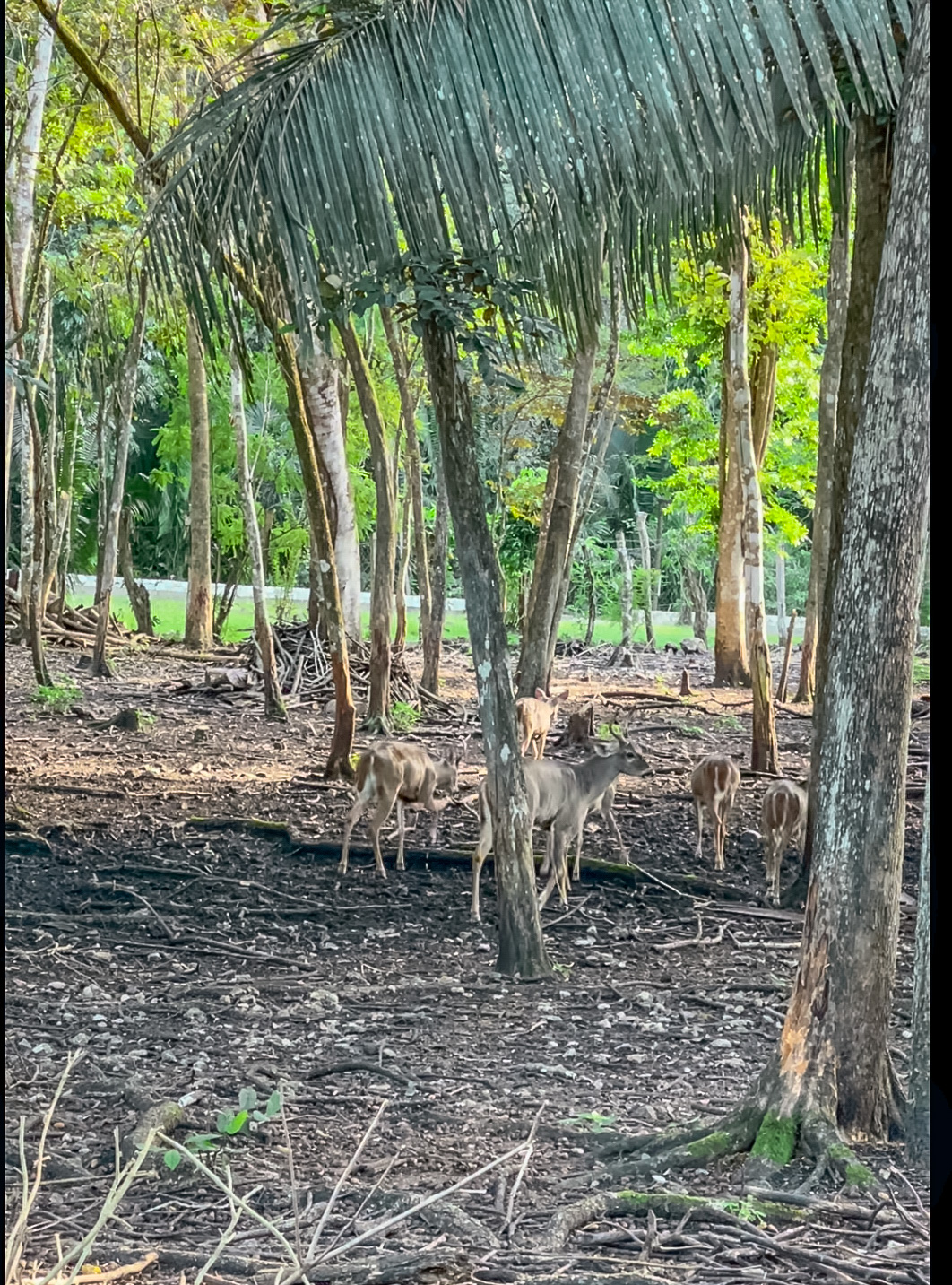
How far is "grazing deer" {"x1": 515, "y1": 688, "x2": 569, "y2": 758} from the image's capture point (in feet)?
49.6

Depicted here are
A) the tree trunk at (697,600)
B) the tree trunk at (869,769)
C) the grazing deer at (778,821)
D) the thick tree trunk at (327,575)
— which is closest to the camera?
the tree trunk at (869,769)

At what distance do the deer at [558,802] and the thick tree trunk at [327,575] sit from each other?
3134mm

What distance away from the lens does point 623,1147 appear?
5180 mm

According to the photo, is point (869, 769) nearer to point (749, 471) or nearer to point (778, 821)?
point (778, 821)

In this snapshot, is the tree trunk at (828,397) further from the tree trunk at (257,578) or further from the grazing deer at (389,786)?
the tree trunk at (257,578)

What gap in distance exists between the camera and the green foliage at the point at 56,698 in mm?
17219

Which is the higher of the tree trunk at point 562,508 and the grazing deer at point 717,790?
the tree trunk at point 562,508

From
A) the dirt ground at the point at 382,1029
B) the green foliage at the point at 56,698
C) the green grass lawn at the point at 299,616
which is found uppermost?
the green grass lawn at the point at 299,616

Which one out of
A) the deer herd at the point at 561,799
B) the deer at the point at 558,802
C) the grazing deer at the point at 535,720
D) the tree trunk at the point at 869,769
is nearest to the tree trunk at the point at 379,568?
the grazing deer at the point at 535,720

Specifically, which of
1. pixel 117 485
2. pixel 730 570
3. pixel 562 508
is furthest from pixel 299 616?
pixel 562 508

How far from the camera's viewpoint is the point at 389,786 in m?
11.0
